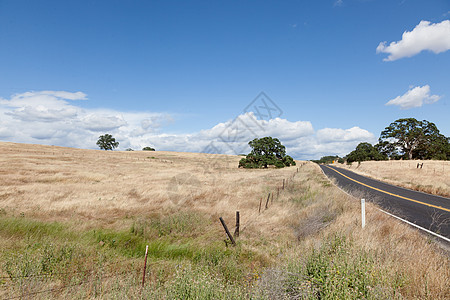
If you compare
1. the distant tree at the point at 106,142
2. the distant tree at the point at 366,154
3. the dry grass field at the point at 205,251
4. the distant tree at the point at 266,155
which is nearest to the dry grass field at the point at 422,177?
the dry grass field at the point at 205,251

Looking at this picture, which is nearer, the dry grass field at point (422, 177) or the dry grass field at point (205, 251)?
the dry grass field at point (205, 251)

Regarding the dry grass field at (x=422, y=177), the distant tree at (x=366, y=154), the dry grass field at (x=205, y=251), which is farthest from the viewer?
the distant tree at (x=366, y=154)

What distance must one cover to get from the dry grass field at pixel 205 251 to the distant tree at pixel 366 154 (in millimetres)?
95115

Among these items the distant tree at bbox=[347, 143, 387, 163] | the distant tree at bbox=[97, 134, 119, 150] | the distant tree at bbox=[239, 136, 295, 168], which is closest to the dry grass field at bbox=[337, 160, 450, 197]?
the distant tree at bbox=[239, 136, 295, 168]

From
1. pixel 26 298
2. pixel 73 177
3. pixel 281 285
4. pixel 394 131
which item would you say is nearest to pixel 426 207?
pixel 281 285

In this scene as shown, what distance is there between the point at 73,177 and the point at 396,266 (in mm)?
27846

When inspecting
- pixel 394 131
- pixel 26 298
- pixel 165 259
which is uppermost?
pixel 394 131

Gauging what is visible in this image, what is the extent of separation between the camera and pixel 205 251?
7523 mm

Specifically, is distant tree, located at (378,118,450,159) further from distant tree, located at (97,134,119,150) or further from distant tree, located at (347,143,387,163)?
distant tree, located at (97,134,119,150)

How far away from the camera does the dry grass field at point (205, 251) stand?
414cm

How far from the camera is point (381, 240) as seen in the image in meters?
6.58

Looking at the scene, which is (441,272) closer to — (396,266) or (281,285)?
(396,266)

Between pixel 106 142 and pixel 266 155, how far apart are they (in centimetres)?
8739

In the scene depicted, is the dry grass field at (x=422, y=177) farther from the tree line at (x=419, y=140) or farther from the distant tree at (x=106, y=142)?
the distant tree at (x=106, y=142)
